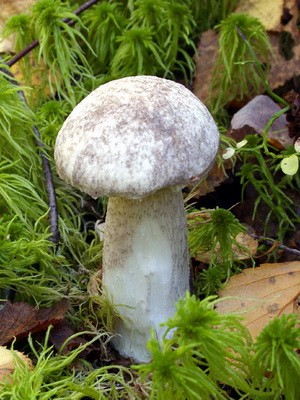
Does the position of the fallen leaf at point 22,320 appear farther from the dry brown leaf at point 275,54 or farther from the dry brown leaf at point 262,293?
the dry brown leaf at point 275,54

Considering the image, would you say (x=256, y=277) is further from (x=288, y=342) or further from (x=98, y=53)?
(x=98, y=53)

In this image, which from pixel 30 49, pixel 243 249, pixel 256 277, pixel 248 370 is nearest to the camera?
pixel 248 370

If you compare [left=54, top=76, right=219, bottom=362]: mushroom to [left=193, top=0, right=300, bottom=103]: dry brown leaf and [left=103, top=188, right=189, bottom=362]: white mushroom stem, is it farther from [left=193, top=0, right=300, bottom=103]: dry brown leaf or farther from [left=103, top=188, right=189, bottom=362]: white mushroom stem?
[left=193, top=0, right=300, bottom=103]: dry brown leaf

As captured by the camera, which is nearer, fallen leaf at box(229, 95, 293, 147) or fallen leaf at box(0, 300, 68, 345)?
fallen leaf at box(0, 300, 68, 345)

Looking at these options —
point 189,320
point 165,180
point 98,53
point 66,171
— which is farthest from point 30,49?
point 189,320

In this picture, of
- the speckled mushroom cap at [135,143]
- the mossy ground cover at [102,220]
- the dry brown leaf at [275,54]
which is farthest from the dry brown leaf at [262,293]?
the dry brown leaf at [275,54]

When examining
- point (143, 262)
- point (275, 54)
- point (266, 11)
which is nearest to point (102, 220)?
point (143, 262)

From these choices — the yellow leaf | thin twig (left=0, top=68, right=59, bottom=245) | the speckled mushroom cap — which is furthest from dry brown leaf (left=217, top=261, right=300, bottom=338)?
thin twig (left=0, top=68, right=59, bottom=245)
